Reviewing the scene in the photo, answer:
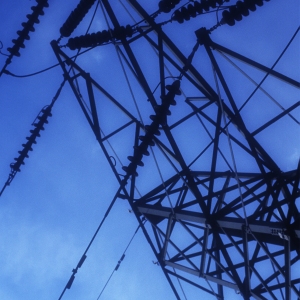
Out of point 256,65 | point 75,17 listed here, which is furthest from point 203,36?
point 75,17

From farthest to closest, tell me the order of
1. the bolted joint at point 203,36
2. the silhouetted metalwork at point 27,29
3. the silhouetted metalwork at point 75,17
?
the silhouetted metalwork at point 27,29, the silhouetted metalwork at point 75,17, the bolted joint at point 203,36

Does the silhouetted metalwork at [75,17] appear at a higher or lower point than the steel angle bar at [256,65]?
higher

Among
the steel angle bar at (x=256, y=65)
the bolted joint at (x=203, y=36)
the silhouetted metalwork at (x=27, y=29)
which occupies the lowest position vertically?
the steel angle bar at (x=256, y=65)

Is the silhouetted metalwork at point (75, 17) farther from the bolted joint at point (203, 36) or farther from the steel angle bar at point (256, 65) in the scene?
the steel angle bar at point (256, 65)

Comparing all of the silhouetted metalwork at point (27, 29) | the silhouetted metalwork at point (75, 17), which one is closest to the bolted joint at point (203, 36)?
the silhouetted metalwork at point (75, 17)

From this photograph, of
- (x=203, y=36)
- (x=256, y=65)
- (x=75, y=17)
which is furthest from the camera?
(x=75, y=17)

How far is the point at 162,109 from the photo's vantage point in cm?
791

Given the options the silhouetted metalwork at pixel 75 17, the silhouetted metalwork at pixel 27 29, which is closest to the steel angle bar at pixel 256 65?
the silhouetted metalwork at pixel 75 17

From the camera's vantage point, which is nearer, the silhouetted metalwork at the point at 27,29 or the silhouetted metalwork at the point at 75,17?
the silhouetted metalwork at the point at 75,17

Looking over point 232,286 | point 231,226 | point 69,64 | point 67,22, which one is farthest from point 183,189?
Result: point 67,22

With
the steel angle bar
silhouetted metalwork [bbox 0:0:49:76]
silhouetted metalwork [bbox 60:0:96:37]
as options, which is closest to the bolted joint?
the steel angle bar

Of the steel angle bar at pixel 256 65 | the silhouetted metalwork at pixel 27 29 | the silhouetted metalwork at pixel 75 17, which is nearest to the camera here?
the steel angle bar at pixel 256 65

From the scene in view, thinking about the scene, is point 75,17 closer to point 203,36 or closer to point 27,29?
point 27,29

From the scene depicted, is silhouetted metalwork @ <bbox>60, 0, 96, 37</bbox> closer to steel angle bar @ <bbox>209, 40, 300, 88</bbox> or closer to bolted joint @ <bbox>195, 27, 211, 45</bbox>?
bolted joint @ <bbox>195, 27, 211, 45</bbox>
